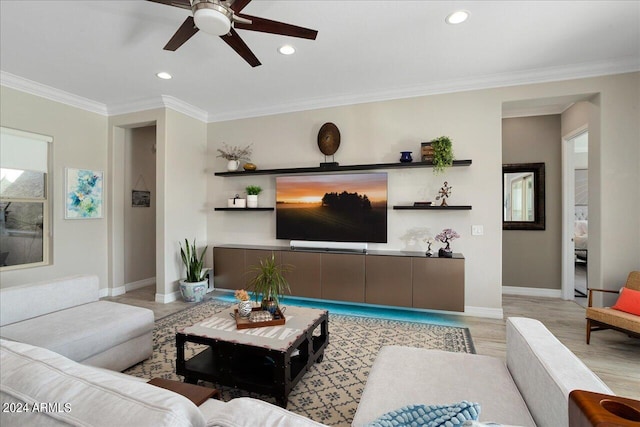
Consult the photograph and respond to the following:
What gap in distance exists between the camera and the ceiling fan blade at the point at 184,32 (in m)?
2.00

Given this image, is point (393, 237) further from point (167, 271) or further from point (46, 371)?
point (46, 371)

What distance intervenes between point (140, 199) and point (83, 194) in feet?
2.79

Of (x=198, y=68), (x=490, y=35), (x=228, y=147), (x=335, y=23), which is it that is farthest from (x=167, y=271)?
(x=490, y=35)

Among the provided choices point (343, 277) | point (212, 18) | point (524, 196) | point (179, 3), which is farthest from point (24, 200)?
point (524, 196)

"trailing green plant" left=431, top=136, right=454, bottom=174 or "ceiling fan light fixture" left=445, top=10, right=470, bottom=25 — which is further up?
"ceiling fan light fixture" left=445, top=10, right=470, bottom=25

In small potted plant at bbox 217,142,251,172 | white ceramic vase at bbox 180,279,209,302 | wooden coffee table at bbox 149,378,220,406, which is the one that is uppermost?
small potted plant at bbox 217,142,251,172

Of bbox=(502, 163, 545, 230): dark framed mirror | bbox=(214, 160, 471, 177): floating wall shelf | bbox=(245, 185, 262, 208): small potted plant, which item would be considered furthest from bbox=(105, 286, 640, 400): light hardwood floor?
bbox=(214, 160, 471, 177): floating wall shelf

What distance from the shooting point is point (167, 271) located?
4.11m

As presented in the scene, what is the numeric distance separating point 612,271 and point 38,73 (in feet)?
21.7

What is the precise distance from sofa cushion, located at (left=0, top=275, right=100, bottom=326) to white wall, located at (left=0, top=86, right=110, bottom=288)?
175 cm

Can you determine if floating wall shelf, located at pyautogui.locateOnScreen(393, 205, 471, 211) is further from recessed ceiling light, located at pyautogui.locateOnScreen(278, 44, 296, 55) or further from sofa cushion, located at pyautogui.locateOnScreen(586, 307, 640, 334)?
recessed ceiling light, located at pyautogui.locateOnScreen(278, 44, 296, 55)

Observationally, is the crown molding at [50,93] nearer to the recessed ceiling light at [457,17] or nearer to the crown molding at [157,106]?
the crown molding at [157,106]

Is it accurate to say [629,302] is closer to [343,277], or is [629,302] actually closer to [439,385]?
[439,385]

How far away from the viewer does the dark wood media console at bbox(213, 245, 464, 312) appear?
10.9 ft
